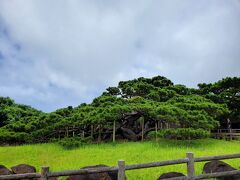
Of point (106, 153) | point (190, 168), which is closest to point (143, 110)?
point (106, 153)

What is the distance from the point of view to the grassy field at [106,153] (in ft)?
66.4

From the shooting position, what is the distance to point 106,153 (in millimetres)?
22547

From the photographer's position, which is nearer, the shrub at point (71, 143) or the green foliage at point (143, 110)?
the shrub at point (71, 143)

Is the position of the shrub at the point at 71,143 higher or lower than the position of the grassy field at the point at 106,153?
higher

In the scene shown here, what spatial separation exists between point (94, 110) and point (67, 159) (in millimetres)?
7058

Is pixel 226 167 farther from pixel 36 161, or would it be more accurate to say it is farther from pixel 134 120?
pixel 134 120

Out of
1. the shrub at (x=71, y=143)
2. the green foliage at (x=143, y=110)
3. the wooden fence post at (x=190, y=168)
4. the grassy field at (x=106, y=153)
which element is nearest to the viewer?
the wooden fence post at (x=190, y=168)

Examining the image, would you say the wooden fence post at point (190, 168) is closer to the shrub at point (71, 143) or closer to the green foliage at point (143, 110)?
the green foliage at point (143, 110)

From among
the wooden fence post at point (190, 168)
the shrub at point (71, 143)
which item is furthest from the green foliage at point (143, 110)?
the wooden fence post at point (190, 168)

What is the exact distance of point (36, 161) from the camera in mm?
22297

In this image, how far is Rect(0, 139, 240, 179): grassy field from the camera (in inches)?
797

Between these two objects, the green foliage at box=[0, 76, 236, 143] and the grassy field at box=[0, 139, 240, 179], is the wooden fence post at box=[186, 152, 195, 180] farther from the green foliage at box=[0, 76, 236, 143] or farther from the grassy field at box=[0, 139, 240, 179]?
the green foliage at box=[0, 76, 236, 143]

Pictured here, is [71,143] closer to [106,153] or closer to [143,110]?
[106,153]

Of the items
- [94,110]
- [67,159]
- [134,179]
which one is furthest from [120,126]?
[134,179]
